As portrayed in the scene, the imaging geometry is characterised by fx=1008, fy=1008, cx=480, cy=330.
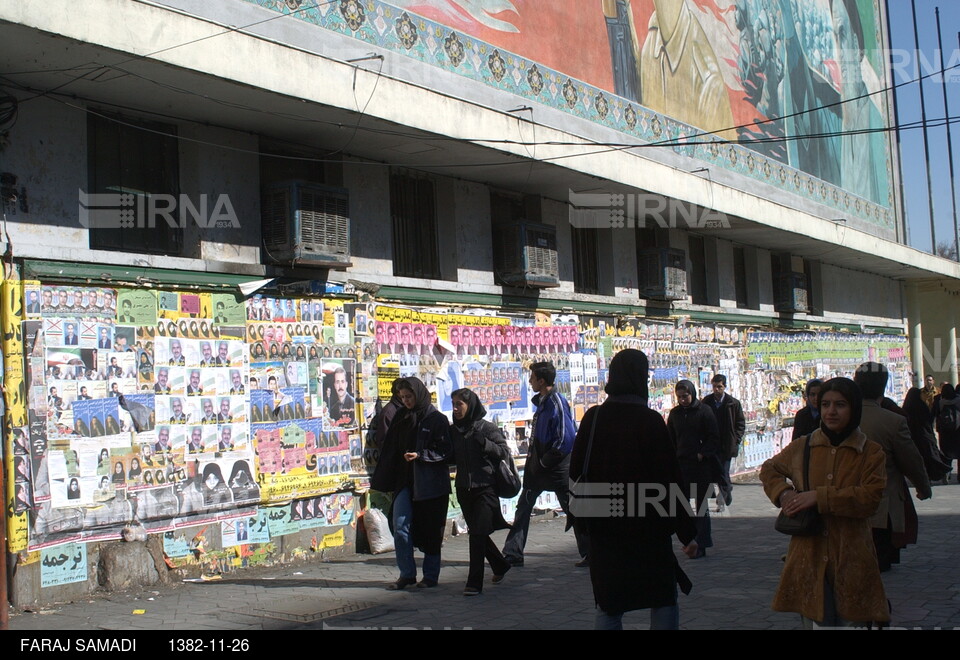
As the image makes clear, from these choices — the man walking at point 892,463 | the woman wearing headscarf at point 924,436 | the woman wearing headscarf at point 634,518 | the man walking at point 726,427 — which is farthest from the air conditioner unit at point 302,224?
the woman wearing headscarf at point 924,436

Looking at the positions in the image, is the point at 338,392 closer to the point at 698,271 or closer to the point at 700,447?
the point at 700,447

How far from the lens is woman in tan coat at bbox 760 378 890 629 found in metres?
5.14

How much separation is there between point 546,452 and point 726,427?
3.25 metres

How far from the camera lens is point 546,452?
931 cm

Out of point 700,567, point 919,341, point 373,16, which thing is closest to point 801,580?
point 700,567

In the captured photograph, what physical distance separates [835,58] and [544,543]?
59.5 ft

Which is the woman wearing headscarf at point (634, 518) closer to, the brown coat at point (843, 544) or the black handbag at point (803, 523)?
the black handbag at point (803, 523)

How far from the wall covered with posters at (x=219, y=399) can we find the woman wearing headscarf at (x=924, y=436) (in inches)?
194

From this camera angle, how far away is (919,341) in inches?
1180

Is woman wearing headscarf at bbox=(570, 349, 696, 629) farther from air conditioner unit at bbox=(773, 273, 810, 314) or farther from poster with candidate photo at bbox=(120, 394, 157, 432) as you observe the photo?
air conditioner unit at bbox=(773, 273, 810, 314)

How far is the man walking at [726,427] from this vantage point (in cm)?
1088

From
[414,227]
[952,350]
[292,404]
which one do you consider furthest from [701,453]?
[952,350]

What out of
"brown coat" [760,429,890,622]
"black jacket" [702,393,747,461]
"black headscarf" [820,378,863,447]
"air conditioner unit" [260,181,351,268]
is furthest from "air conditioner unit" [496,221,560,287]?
"brown coat" [760,429,890,622]

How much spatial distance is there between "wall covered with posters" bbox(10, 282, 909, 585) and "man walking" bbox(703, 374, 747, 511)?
2954 millimetres
